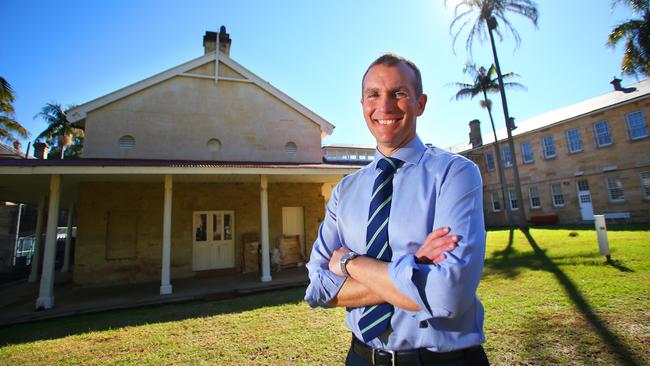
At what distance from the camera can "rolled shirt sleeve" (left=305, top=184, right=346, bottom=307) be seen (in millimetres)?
1423

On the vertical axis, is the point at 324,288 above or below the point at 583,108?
below

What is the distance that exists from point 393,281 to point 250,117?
40.5ft

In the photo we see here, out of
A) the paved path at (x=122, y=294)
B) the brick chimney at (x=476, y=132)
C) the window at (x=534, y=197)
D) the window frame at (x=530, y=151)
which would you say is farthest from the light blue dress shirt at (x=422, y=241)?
the brick chimney at (x=476, y=132)

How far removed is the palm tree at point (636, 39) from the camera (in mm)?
14883

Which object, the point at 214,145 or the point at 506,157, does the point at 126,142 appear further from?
the point at 506,157

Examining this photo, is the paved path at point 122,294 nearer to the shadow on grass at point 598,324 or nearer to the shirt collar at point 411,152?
the shadow on grass at point 598,324

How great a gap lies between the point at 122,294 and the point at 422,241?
9835 millimetres

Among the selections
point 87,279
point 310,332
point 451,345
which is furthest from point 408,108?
point 87,279

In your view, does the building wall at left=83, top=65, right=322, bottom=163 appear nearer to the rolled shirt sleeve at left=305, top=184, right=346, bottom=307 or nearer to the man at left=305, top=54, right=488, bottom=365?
the rolled shirt sleeve at left=305, top=184, right=346, bottom=307

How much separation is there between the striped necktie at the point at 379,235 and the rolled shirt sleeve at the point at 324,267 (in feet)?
0.60

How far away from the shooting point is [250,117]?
1259 centimetres

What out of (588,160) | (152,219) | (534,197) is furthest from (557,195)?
(152,219)

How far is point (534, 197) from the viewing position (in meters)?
23.1

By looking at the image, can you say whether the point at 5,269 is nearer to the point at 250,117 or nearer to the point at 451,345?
the point at 250,117
